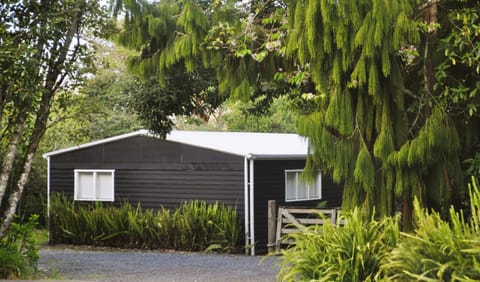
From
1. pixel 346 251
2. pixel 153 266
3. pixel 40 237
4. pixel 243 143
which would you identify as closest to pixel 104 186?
pixel 40 237

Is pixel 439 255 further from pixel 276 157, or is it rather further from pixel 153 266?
pixel 276 157

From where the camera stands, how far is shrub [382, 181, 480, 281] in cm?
657

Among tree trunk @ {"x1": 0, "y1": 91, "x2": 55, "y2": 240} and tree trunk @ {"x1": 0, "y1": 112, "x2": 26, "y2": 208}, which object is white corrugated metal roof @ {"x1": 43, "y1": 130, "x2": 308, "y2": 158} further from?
tree trunk @ {"x1": 0, "y1": 112, "x2": 26, "y2": 208}

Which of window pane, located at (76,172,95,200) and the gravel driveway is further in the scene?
window pane, located at (76,172,95,200)

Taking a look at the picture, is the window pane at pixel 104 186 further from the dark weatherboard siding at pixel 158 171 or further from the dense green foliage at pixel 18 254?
the dense green foliage at pixel 18 254

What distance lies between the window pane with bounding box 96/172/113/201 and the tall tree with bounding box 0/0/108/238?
23.1 ft

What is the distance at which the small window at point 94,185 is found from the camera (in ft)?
66.2

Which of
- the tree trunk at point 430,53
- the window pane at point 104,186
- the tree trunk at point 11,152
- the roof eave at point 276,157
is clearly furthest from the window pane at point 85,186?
the tree trunk at point 430,53

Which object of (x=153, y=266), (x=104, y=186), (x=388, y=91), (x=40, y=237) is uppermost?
(x=388, y=91)

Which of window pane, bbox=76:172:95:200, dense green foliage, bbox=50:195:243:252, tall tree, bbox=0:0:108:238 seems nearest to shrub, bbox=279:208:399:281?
tall tree, bbox=0:0:108:238

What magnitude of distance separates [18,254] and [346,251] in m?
6.59

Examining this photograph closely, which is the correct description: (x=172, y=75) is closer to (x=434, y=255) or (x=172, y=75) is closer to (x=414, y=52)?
(x=414, y=52)

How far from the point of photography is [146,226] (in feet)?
59.5

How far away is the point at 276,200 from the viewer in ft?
59.8
